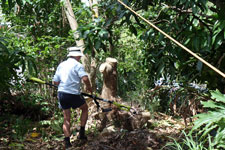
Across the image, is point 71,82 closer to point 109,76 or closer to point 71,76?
point 71,76

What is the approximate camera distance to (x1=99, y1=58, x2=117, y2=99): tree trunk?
Result: 488cm

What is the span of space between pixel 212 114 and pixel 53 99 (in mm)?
4500

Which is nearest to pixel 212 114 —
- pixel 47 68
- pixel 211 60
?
pixel 211 60

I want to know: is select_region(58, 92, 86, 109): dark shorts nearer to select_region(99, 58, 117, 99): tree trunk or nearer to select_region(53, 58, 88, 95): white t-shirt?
select_region(53, 58, 88, 95): white t-shirt

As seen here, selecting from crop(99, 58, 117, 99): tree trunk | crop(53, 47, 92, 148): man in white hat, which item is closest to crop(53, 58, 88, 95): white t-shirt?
crop(53, 47, 92, 148): man in white hat

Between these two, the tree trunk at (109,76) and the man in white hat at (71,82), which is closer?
the man in white hat at (71,82)

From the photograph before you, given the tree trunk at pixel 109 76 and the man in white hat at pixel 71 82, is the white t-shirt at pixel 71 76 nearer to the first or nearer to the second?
the man in white hat at pixel 71 82

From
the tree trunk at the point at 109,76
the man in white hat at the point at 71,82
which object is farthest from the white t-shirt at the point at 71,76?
the tree trunk at the point at 109,76

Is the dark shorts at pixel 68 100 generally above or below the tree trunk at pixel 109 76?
below

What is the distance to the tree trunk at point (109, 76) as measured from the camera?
16.0 feet

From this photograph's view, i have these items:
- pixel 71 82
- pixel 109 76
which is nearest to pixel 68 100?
pixel 71 82

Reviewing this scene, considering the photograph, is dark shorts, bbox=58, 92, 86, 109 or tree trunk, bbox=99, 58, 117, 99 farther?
tree trunk, bbox=99, 58, 117, 99

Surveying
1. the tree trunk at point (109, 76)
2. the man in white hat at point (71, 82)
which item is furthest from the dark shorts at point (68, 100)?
the tree trunk at point (109, 76)

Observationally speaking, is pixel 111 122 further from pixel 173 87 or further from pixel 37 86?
pixel 37 86
